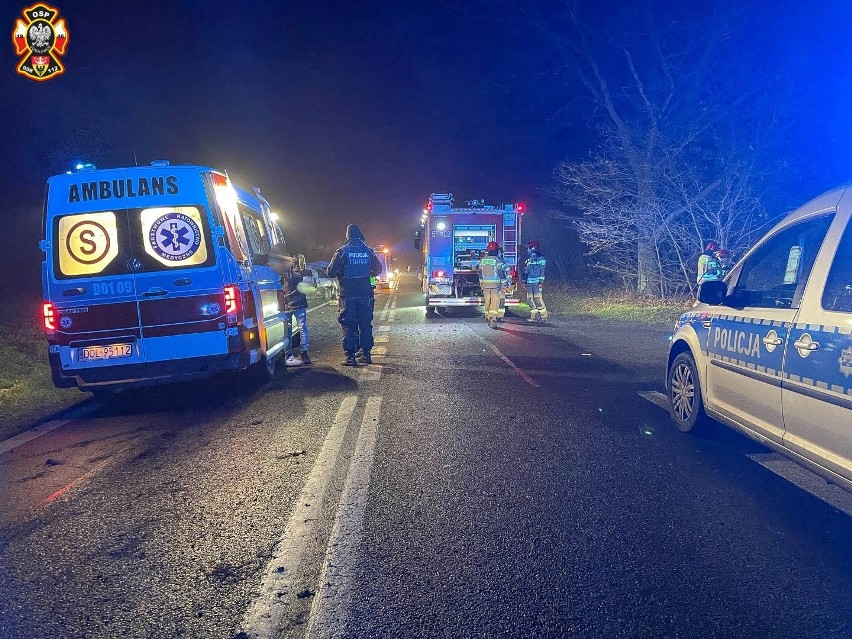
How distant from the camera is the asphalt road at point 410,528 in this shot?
264cm

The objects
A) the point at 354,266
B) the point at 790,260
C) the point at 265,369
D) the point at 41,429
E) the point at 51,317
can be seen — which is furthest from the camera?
the point at 354,266

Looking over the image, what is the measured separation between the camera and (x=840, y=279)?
11.1ft

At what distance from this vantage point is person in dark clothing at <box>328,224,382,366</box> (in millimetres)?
8562

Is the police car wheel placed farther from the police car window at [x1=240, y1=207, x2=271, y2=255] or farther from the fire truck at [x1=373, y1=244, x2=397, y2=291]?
the fire truck at [x1=373, y1=244, x2=397, y2=291]

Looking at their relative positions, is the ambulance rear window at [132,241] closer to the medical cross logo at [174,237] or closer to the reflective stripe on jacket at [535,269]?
the medical cross logo at [174,237]

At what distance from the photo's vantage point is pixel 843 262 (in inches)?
133

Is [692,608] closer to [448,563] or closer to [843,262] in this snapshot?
[448,563]

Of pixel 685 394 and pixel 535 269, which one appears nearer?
pixel 685 394

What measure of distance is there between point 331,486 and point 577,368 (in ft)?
17.1

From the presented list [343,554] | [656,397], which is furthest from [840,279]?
[656,397]

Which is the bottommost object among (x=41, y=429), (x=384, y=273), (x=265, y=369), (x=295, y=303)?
(x=41, y=429)

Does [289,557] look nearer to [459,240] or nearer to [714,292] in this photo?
[714,292]

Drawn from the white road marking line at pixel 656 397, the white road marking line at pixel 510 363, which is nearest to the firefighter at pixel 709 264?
the white road marking line at pixel 510 363

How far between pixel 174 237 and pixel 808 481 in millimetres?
6051
